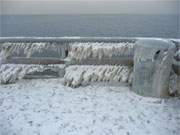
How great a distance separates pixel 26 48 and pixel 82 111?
1.44 meters

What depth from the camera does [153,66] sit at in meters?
3.73

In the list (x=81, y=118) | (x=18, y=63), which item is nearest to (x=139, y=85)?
(x=81, y=118)

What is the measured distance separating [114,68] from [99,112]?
40.0 inches

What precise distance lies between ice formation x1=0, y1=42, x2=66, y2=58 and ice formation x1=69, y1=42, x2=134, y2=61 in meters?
0.20

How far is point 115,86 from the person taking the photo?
4.16 m

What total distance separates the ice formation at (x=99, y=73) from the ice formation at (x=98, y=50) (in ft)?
0.50

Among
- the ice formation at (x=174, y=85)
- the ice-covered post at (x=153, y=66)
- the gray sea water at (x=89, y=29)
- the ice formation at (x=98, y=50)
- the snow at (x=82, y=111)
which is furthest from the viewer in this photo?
the gray sea water at (x=89, y=29)

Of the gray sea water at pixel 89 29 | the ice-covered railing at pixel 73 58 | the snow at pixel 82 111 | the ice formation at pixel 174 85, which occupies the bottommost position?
the gray sea water at pixel 89 29

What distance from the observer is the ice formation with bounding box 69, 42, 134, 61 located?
4.16 metres

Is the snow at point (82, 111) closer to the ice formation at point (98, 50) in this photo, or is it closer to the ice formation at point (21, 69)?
the ice formation at point (21, 69)

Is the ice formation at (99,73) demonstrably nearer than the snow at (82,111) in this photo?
No

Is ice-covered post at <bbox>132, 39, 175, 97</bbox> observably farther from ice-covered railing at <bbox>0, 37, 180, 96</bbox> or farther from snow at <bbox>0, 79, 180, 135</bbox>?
ice-covered railing at <bbox>0, 37, 180, 96</bbox>

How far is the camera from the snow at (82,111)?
116 inches

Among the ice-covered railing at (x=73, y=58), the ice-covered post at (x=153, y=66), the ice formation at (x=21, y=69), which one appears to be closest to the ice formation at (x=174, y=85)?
the ice-covered post at (x=153, y=66)
